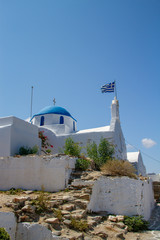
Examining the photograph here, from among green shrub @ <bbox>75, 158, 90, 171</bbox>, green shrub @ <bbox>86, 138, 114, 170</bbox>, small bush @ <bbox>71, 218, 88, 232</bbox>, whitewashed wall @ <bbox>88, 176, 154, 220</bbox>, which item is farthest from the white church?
small bush @ <bbox>71, 218, 88, 232</bbox>

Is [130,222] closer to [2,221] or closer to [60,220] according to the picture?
[60,220]

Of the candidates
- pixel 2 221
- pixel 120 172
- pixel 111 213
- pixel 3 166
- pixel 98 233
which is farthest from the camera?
pixel 3 166

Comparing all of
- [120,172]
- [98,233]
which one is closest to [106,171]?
[120,172]

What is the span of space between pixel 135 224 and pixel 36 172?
175 inches

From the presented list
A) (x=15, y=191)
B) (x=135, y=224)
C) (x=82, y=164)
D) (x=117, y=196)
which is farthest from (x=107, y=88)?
(x=135, y=224)

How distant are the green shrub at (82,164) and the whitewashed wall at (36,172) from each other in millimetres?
215

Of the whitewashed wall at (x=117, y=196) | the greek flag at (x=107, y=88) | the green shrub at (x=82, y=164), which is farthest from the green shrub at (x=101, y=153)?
the greek flag at (x=107, y=88)

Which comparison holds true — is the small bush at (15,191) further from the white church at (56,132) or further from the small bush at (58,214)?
the white church at (56,132)

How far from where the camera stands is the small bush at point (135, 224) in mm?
7353

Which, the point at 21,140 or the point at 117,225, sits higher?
the point at 21,140

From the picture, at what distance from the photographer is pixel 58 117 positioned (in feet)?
62.8

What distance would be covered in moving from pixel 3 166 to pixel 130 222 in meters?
6.04

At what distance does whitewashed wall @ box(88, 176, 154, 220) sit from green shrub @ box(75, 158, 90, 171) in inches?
52.5

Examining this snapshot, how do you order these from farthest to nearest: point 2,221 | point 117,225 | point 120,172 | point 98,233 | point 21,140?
point 21,140 → point 120,172 → point 117,225 → point 98,233 → point 2,221
